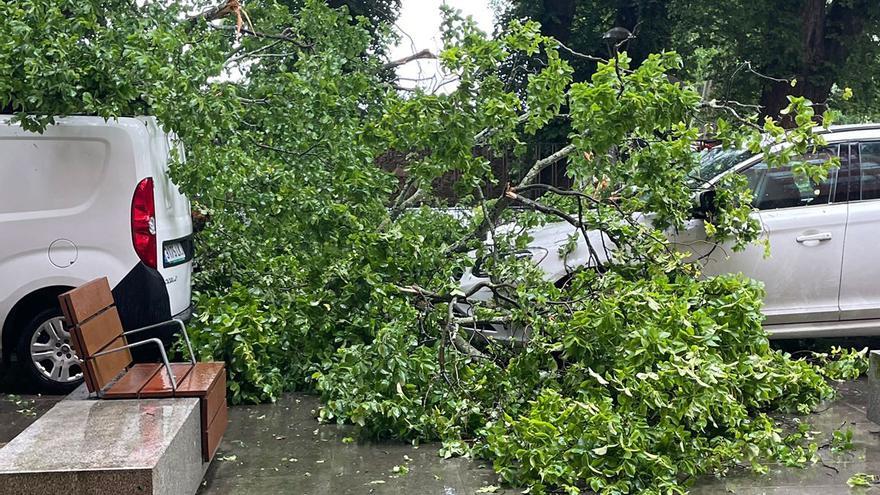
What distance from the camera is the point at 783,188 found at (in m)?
6.49

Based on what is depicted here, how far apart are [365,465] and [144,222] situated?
255 cm

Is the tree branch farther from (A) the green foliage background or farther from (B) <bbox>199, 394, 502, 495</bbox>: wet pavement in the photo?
(B) <bbox>199, 394, 502, 495</bbox>: wet pavement

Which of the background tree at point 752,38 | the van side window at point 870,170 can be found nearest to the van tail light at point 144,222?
the van side window at point 870,170

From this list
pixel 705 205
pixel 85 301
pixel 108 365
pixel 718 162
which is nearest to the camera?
pixel 85 301

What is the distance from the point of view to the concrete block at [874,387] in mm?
5117

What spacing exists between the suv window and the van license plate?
14.7ft

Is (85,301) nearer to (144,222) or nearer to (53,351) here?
(144,222)

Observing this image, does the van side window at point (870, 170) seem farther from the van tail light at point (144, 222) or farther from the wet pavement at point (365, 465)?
the van tail light at point (144, 222)

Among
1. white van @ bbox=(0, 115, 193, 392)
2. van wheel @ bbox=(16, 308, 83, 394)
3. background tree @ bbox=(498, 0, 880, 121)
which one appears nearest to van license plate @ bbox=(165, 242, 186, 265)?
white van @ bbox=(0, 115, 193, 392)

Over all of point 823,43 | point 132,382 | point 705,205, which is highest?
point 823,43

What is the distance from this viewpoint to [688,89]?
5.47 m

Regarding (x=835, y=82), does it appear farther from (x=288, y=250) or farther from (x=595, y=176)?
(x=288, y=250)

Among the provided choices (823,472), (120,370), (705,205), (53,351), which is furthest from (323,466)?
(705,205)

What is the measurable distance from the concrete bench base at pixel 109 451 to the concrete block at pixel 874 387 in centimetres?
409
